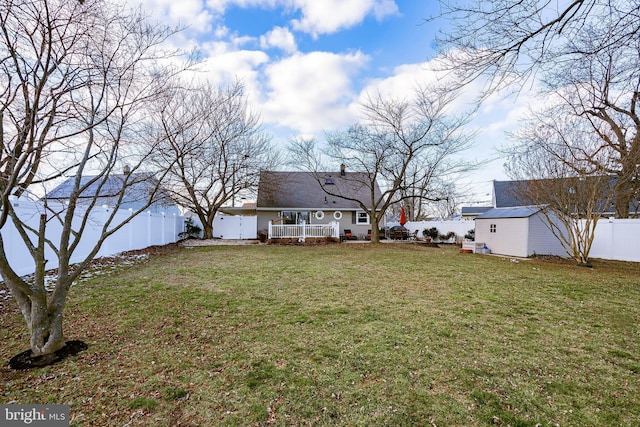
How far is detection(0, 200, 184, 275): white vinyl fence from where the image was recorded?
5644 millimetres

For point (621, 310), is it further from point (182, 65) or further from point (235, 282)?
point (182, 65)

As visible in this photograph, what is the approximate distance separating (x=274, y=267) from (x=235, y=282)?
1.96 m

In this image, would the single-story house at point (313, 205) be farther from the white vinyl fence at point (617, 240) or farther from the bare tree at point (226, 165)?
the white vinyl fence at point (617, 240)

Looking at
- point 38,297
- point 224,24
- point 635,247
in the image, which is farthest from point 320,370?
point 635,247

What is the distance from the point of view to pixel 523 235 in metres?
11.0

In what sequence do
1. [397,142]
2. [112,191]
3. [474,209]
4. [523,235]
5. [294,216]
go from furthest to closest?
[474,209], [294,216], [397,142], [523,235], [112,191]

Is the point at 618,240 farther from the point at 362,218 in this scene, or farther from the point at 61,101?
the point at 61,101

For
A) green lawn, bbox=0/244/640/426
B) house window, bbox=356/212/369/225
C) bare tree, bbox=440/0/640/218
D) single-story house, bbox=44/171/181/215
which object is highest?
bare tree, bbox=440/0/640/218

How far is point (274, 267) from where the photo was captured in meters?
7.97

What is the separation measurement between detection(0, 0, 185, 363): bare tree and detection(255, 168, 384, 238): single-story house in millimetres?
14515

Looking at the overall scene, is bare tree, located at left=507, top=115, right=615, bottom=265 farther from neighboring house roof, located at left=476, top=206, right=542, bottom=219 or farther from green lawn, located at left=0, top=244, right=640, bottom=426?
green lawn, located at left=0, top=244, right=640, bottom=426

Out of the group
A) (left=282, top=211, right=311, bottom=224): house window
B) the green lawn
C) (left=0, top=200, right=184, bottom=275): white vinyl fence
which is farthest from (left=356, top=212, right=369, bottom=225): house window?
the green lawn

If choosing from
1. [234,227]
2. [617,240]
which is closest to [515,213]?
[617,240]

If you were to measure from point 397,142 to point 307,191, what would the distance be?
8095 millimetres
